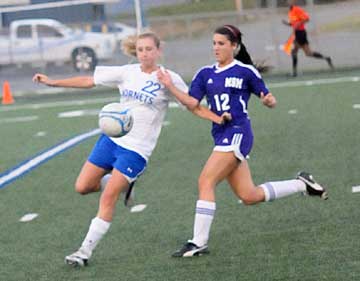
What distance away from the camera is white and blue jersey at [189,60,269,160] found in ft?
25.9

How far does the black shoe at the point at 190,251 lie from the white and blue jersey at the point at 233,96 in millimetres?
701

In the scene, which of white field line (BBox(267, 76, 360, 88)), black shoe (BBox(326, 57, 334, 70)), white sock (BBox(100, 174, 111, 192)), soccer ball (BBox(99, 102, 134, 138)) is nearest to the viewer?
soccer ball (BBox(99, 102, 134, 138))

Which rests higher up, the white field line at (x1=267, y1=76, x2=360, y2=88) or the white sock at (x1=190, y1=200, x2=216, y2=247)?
the white sock at (x1=190, y1=200, x2=216, y2=247)

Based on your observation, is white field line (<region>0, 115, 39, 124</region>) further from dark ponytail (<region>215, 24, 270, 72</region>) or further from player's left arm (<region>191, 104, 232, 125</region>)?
player's left arm (<region>191, 104, 232, 125</region>)

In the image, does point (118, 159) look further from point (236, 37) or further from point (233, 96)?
point (236, 37)

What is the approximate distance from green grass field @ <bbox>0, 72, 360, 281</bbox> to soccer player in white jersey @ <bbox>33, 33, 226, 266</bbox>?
1.43ft

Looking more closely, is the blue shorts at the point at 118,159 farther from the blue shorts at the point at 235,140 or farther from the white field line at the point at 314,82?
the white field line at the point at 314,82

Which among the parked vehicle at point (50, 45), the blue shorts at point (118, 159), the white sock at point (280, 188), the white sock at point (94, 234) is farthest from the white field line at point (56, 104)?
the white sock at point (94, 234)

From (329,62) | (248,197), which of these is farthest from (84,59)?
(248,197)

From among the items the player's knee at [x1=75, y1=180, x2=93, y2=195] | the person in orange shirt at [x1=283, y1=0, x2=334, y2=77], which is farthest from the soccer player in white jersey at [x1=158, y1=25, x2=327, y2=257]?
the person in orange shirt at [x1=283, y1=0, x2=334, y2=77]

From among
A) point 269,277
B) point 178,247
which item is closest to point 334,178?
point 178,247

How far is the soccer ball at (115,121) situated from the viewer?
7625 mm

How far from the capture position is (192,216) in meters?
9.34

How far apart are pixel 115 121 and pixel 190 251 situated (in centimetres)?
105
